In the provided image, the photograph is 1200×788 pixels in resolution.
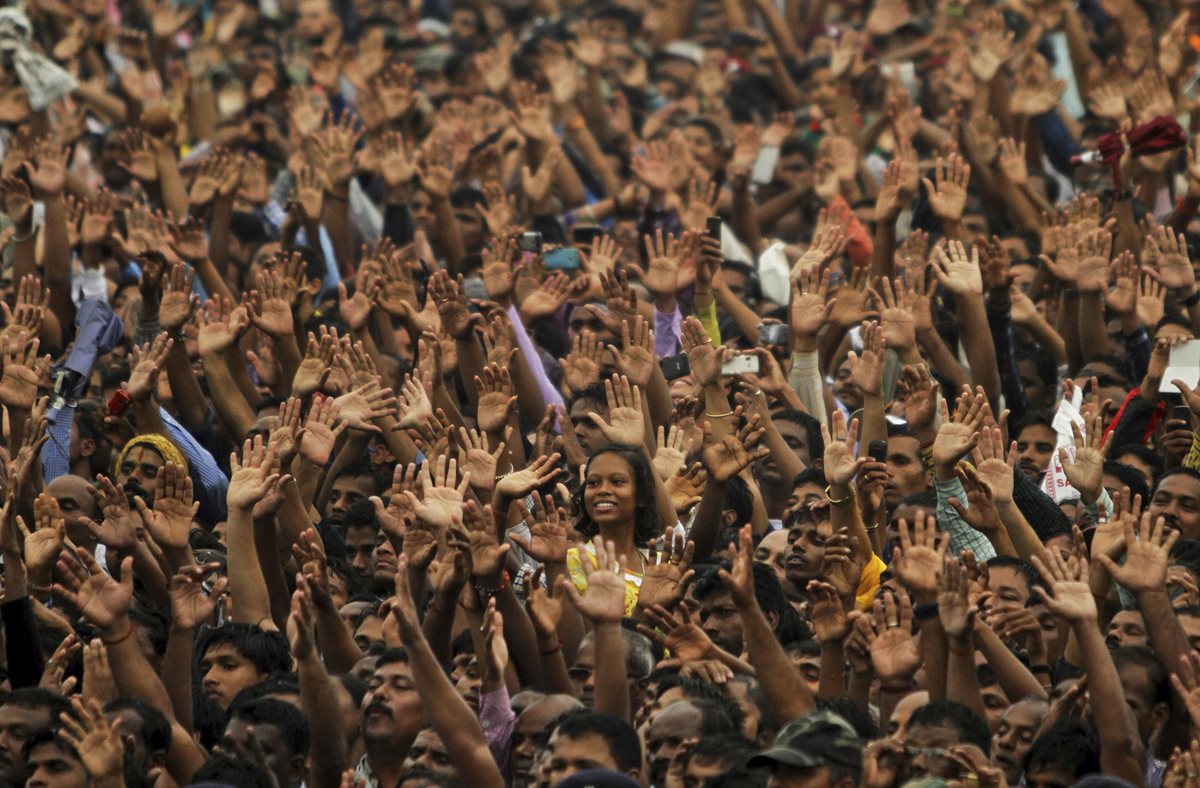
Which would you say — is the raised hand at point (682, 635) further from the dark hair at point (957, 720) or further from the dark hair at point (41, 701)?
the dark hair at point (41, 701)

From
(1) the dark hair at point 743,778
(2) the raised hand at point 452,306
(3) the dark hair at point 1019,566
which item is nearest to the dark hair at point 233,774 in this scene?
(1) the dark hair at point 743,778

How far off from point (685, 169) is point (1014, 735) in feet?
17.2

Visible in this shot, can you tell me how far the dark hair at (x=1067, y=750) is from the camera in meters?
5.57

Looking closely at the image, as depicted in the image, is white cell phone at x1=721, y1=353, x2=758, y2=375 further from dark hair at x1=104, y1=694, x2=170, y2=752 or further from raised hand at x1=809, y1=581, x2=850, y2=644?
dark hair at x1=104, y1=694, x2=170, y2=752

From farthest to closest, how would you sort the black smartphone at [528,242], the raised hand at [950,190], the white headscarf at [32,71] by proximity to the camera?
the white headscarf at [32,71], the raised hand at [950,190], the black smartphone at [528,242]

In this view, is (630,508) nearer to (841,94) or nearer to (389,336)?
(389,336)

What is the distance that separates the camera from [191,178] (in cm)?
1142

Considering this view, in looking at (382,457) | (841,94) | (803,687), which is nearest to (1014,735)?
(803,687)

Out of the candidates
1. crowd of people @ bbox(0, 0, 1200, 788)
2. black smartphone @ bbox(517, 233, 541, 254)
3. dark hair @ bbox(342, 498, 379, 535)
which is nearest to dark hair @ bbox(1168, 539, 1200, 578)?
crowd of people @ bbox(0, 0, 1200, 788)

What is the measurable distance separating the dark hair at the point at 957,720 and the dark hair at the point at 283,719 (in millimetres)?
1672

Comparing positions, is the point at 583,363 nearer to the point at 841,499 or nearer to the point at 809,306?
the point at 809,306

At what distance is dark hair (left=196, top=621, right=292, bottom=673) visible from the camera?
21.6 feet

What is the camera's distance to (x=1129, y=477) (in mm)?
7457

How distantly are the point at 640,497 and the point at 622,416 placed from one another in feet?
1.14
